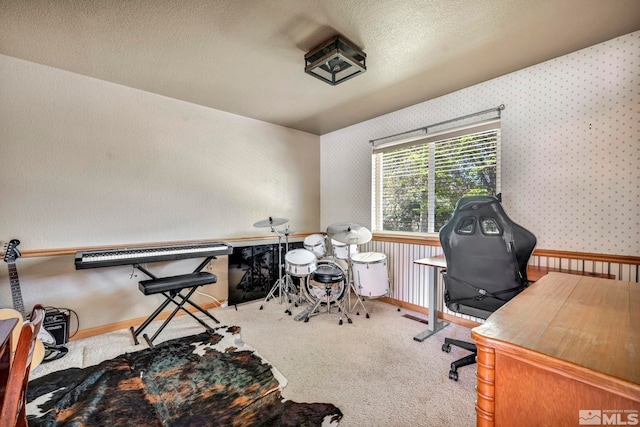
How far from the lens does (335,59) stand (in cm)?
212

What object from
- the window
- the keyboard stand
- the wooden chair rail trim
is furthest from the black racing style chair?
the keyboard stand

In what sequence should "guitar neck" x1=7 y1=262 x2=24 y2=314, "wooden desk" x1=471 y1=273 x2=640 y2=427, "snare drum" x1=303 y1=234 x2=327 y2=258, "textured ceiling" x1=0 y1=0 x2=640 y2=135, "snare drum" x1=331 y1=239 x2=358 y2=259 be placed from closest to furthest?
"wooden desk" x1=471 y1=273 x2=640 y2=427, "textured ceiling" x1=0 y1=0 x2=640 y2=135, "guitar neck" x1=7 y1=262 x2=24 y2=314, "snare drum" x1=331 y1=239 x2=358 y2=259, "snare drum" x1=303 y1=234 x2=327 y2=258

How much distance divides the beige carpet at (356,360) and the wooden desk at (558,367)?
95 cm

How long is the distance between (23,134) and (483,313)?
3.99m

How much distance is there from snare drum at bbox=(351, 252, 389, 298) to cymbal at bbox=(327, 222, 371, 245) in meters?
0.24

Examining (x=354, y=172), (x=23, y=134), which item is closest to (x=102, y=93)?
(x=23, y=134)

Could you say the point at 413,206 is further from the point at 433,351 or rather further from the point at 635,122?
the point at 635,122

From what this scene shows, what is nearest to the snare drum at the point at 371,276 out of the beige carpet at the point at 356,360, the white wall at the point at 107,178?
the beige carpet at the point at 356,360

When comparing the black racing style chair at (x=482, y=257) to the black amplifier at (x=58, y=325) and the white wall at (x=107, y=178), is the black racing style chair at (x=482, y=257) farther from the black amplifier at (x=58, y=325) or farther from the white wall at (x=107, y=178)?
the black amplifier at (x=58, y=325)

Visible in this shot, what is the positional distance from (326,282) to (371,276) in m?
0.53

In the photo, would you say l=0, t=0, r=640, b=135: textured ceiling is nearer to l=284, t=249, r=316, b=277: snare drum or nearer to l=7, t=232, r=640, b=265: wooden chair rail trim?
l=7, t=232, r=640, b=265: wooden chair rail trim

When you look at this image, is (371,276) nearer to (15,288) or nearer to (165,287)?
(165,287)

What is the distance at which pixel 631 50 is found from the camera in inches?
78.2

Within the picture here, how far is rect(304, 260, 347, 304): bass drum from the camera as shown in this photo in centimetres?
293
